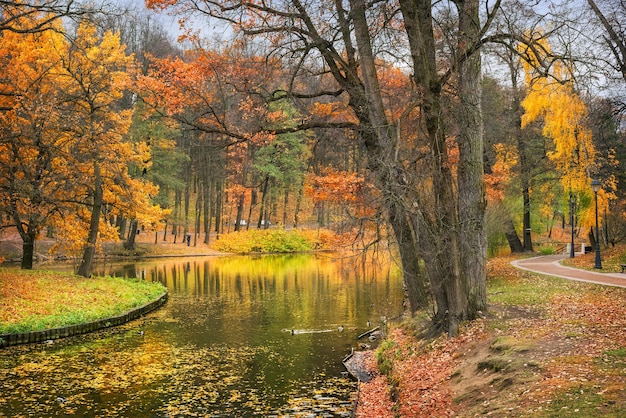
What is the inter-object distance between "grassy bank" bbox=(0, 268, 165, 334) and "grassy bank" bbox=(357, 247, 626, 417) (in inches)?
395

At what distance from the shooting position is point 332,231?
17.4 metres

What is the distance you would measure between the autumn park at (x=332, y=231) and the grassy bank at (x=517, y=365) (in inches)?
1.9

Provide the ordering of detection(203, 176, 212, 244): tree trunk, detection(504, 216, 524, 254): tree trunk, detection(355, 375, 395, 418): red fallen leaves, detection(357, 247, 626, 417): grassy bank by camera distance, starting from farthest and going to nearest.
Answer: detection(203, 176, 212, 244): tree trunk, detection(504, 216, 524, 254): tree trunk, detection(355, 375, 395, 418): red fallen leaves, detection(357, 247, 626, 417): grassy bank

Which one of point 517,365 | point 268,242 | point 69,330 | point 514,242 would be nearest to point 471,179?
point 517,365

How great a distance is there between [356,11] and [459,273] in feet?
18.7

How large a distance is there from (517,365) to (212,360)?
851 cm

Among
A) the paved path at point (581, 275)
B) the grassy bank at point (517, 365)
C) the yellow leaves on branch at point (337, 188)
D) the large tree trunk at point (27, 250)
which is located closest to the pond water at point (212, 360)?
the grassy bank at point (517, 365)

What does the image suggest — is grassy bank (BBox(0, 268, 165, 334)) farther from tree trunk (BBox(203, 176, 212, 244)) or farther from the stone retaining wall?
tree trunk (BBox(203, 176, 212, 244))

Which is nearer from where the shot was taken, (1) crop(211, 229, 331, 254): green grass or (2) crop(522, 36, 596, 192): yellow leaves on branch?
(2) crop(522, 36, 596, 192): yellow leaves on branch

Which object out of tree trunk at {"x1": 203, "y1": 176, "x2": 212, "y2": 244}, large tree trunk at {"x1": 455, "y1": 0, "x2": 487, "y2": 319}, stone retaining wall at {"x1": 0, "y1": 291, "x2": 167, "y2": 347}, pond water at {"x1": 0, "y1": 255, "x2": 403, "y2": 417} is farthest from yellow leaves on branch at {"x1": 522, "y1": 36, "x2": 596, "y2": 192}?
tree trunk at {"x1": 203, "y1": 176, "x2": 212, "y2": 244}

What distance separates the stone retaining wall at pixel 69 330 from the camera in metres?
15.5

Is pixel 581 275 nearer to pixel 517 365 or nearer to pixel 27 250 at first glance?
pixel 517 365

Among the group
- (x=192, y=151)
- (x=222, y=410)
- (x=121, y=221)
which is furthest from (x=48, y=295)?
(x=192, y=151)

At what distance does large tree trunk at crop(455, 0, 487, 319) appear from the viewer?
445 inches
